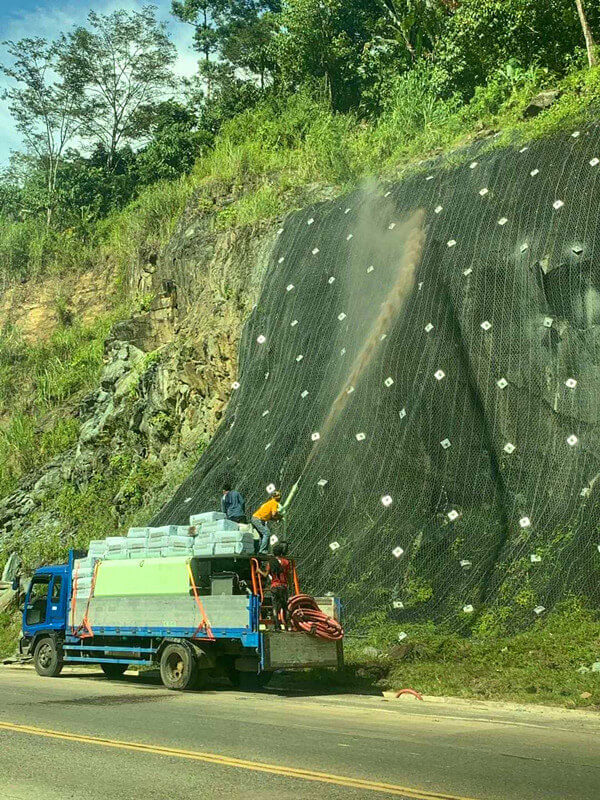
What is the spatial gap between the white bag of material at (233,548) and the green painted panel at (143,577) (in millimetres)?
460

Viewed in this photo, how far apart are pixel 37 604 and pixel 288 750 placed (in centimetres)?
996

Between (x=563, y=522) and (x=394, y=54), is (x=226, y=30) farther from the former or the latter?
(x=563, y=522)

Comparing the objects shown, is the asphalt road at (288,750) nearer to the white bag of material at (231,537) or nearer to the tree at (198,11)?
the white bag of material at (231,537)

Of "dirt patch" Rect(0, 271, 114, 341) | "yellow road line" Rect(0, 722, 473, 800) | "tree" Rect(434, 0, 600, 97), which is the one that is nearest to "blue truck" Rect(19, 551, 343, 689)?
"yellow road line" Rect(0, 722, 473, 800)

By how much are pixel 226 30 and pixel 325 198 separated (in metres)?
29.2

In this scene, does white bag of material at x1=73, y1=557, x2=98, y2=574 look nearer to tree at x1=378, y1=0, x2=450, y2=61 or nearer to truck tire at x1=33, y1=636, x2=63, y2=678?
truck tire at x1=33, y1=636, x2=63, y2=678

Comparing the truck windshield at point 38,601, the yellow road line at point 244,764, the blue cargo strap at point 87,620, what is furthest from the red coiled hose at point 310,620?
the truck windshield at point 38,601

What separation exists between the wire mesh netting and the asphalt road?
3.53 m

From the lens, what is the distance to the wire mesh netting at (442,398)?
14.7m

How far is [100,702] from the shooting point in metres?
11.4

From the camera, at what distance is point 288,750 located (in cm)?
767

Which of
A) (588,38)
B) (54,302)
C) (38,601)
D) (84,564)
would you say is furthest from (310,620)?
(54,302)

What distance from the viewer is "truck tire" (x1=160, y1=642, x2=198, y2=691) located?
1278 cm

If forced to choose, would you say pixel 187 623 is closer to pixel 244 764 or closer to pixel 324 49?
pixel 244 764
